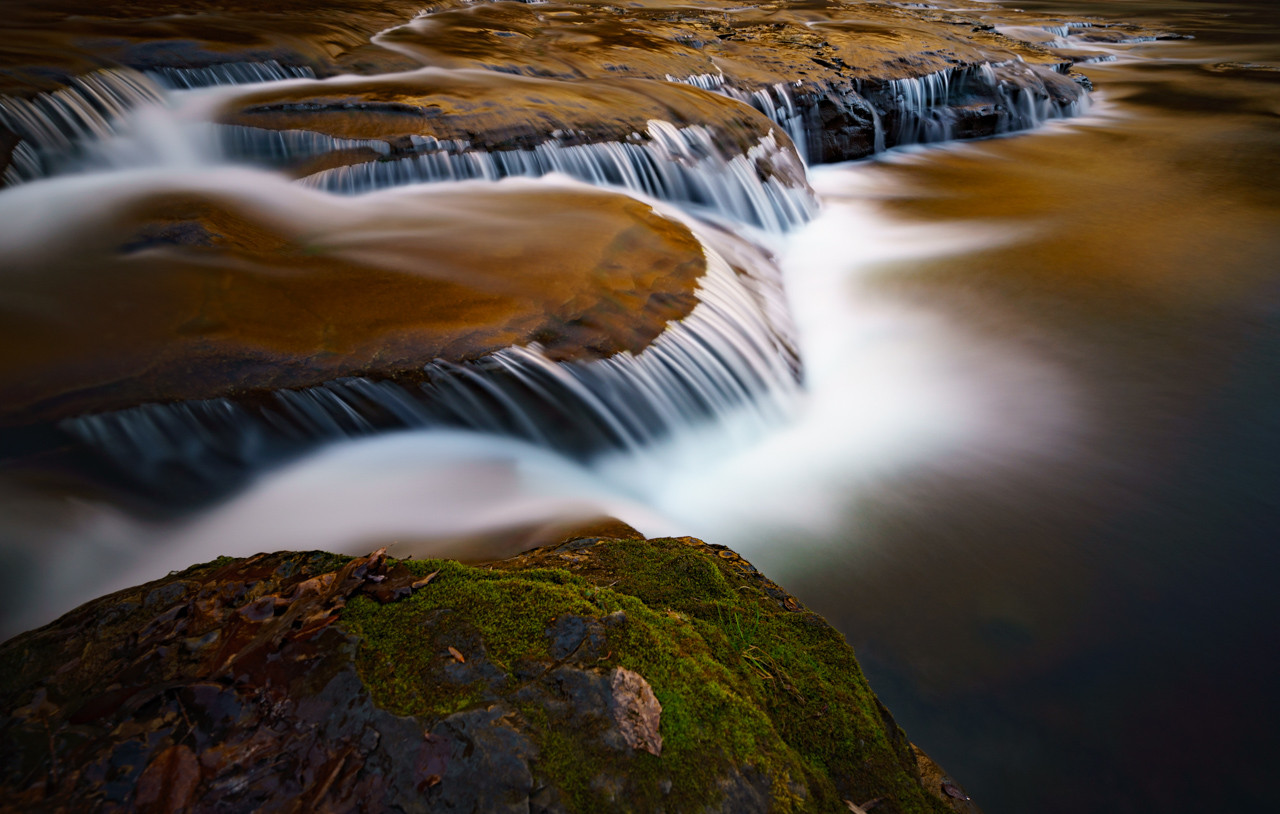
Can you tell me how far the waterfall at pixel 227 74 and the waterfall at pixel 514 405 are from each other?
5109 millimetres

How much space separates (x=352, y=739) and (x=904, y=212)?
8788mm

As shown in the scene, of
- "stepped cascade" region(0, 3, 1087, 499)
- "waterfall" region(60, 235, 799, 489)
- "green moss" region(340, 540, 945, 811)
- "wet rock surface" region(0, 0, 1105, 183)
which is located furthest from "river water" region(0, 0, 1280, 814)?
"wet rock surface" region(0, 0, 1105, 183)

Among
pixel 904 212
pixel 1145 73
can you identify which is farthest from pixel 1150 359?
pixel 1145 73

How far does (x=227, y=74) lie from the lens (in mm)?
7258

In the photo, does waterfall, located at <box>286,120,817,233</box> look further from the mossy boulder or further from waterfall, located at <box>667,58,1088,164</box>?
the mossy boulder

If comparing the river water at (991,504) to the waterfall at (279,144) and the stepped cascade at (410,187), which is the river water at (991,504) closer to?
the stepped cascade at (410,187)

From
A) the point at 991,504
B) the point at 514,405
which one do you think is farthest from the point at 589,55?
the point at 991,504

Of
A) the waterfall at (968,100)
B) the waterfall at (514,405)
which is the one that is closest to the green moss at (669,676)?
the waterfall at (514,405)

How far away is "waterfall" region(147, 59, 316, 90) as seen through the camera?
6.84 metres

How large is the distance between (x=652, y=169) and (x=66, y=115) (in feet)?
15.7

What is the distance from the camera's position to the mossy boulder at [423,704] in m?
1.44

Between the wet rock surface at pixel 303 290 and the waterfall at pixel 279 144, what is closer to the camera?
the wet rock surface at pixel 303 290

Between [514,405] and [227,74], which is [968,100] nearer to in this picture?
[227,74]

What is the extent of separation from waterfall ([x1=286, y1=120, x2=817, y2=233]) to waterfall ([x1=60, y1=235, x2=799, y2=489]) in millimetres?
2393
